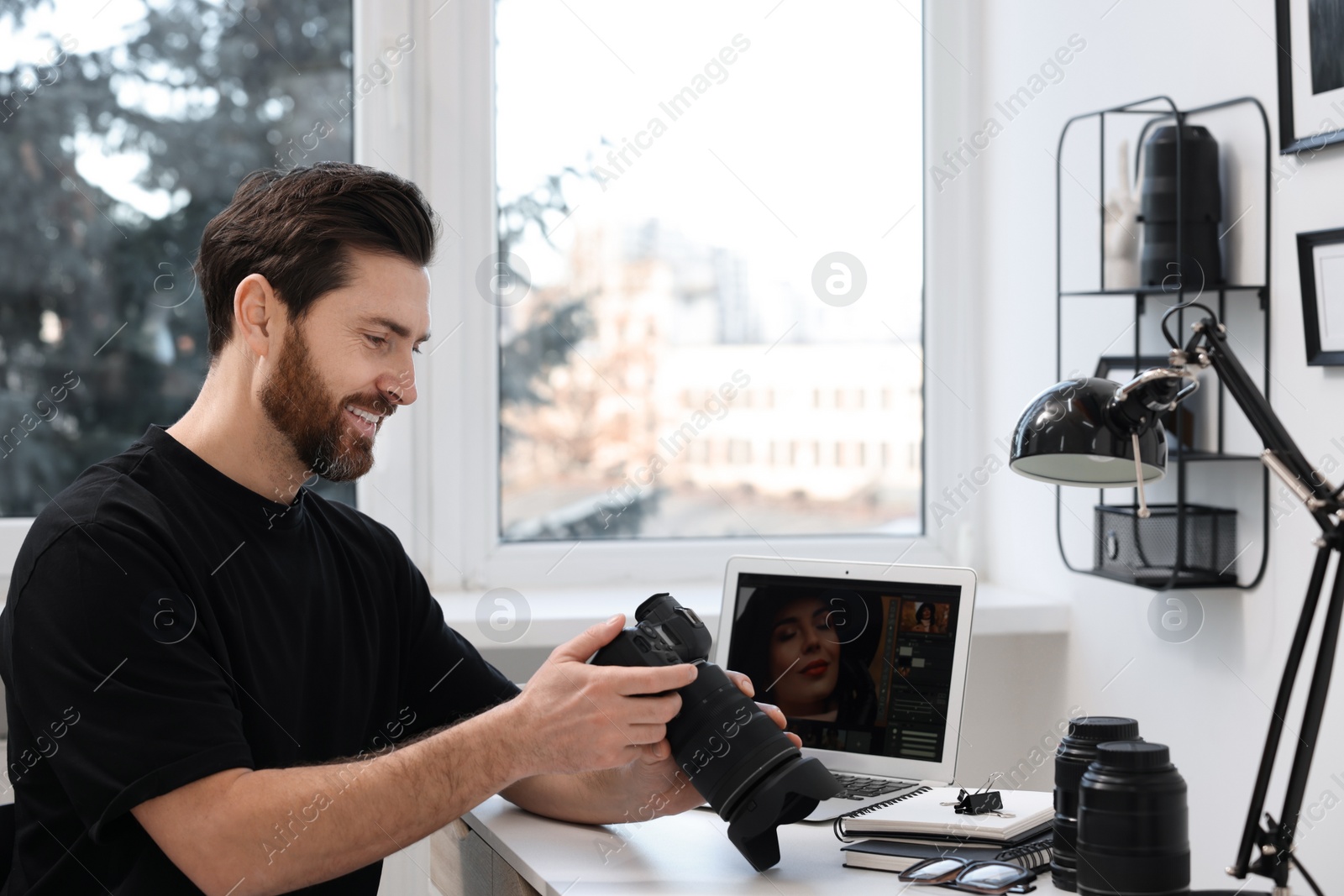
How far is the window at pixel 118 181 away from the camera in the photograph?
2.14 metres

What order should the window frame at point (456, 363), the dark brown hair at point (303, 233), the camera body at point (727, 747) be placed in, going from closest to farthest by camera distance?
the camera body at point (727, 747)
the dark brown hair at point (303, 233)
the window frame at point (456, 363)

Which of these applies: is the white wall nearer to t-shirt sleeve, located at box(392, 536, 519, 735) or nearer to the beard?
t-shirt sleeve, located at box(392, 536, 519, 735)

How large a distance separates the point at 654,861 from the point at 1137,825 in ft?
1.53

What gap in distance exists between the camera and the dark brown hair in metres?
1.33

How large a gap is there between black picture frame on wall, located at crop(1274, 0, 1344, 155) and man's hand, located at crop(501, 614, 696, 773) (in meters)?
1.03

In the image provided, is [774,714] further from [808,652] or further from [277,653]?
[277,653]

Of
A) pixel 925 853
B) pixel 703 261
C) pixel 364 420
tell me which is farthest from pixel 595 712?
pixel 703 261

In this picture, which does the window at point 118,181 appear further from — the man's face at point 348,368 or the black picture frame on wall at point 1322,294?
the black picture frame on wall at point 1322,294

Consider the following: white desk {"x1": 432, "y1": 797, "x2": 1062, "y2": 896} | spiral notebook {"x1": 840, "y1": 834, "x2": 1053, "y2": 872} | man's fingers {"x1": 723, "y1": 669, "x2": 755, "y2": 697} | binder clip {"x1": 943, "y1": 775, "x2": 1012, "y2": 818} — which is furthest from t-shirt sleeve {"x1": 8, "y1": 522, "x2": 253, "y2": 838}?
binder clip {"x1": 943, "y1": 775, "x2": 1012, "y2": 818}

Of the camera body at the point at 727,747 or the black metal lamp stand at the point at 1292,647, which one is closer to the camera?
the black metal lamp stand at the point at 1292,647

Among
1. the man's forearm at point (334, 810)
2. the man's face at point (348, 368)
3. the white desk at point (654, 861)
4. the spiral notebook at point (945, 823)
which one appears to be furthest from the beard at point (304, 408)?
the spiral notebook at point (945, 823)

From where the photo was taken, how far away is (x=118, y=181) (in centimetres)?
217

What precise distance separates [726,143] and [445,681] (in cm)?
127

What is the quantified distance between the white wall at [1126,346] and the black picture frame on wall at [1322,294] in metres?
0.03
